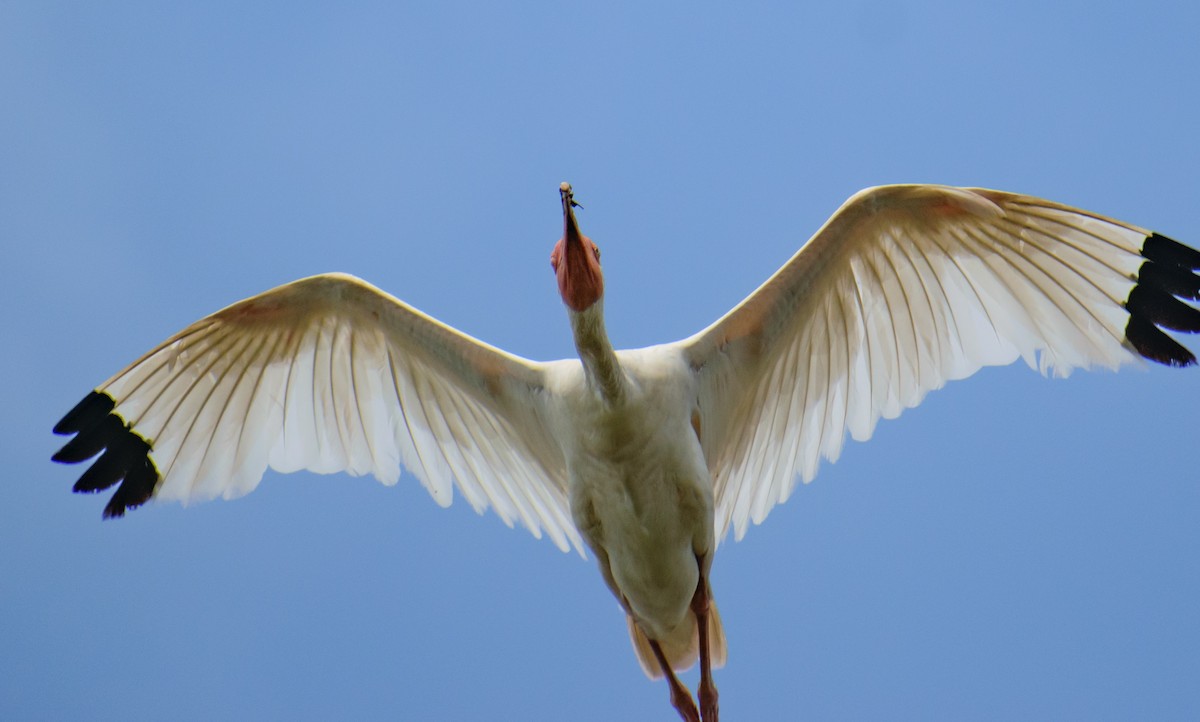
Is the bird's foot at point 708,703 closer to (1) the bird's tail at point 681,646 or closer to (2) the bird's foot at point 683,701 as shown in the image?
(2) the bird's foot at point 683,701

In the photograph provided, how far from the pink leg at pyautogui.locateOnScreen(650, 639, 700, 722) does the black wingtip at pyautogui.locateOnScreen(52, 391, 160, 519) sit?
318 cm

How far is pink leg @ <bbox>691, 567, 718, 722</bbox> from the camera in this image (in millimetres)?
8258

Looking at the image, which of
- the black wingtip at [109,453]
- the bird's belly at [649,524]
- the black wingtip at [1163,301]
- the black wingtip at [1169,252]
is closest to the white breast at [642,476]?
the bird's belly at [649,524]

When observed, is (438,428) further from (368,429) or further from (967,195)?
(967,195)

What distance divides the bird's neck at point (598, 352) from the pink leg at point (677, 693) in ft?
6.09

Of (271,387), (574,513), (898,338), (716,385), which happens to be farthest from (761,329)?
(271,387)

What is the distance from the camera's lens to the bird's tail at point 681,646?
27.9 feet

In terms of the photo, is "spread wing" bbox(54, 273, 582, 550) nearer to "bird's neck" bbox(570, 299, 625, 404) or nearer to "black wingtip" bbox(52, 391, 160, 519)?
"black wingtip" bbox(52, 391, 160, 519)

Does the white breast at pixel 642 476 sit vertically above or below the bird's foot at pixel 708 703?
above

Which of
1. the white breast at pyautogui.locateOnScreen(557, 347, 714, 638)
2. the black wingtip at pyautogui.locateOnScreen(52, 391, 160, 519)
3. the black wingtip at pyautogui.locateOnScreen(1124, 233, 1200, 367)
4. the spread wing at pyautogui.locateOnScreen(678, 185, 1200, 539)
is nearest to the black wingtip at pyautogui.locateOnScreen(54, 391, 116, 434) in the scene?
the black wingtip at pyautogui.locateOnScreen(52, 391, 160, 519)

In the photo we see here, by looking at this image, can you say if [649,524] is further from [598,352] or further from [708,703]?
[708,703]

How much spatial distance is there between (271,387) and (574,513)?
2305 mm

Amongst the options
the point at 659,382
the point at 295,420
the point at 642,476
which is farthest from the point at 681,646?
the point at 295,420

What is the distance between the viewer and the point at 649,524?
25.2 ft
